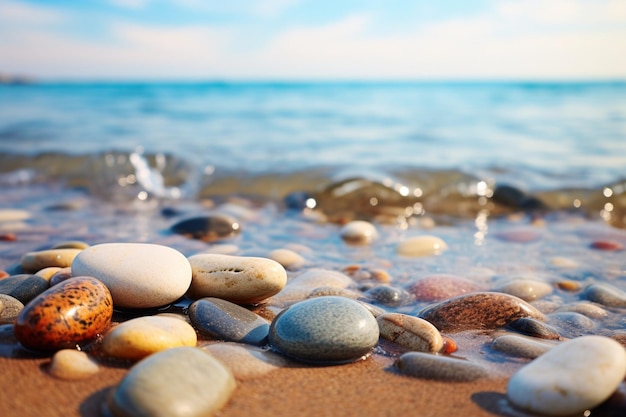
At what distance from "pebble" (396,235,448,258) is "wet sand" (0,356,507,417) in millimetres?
1713

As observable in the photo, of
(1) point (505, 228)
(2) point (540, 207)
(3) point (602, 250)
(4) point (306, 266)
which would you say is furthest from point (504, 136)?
(4) point (306, 266)

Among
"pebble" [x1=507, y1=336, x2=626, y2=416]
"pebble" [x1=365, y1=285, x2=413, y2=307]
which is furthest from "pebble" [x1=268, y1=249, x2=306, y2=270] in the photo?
"pebble" [x1=507, y1=336, x2=626, y2=416]

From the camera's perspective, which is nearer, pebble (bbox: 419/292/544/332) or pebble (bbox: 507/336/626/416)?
pebble (bbox: 507/336/626/416)

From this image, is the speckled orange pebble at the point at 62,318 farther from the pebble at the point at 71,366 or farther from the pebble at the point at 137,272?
the pebble at the point at 137,272

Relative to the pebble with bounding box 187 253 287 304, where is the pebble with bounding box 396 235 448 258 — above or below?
below

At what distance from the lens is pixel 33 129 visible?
1022cm

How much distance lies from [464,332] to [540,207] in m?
3.25

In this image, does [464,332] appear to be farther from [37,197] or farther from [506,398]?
[37,197]

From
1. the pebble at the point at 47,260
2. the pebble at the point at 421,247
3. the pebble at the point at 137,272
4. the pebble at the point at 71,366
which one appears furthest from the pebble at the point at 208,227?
the pebble at the point at 71,366

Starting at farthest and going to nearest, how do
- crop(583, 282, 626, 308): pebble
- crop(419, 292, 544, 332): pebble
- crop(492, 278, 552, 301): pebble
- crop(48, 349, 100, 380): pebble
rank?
crop(492, 278, 552, 301): pebble
crop(583, 282, 626, 308): pebble
crop(419, 292, 544, 332): pebble
crop(48, 349, 100, 380): pebble

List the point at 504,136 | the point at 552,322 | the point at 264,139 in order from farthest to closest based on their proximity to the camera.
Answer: the point at 504,136 → the point at 264,139 → the point at 552,322

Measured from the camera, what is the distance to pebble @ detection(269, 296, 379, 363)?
1.83 m

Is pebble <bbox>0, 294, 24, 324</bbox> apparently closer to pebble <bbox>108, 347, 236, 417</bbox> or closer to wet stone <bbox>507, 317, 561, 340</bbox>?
pebble <bbox>108, 347, 236, 417</bbox>

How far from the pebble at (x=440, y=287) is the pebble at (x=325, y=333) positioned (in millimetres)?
762
